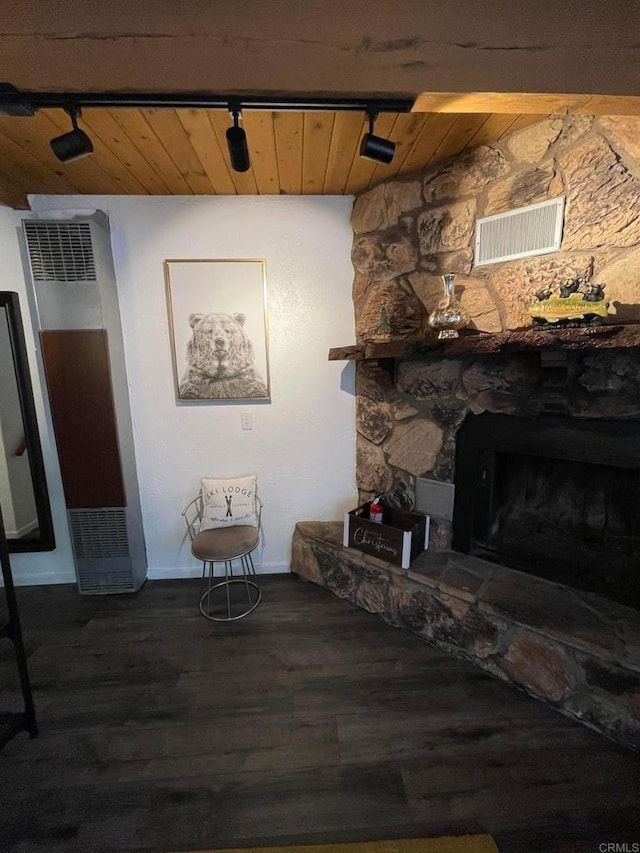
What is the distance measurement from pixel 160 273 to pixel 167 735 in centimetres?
236

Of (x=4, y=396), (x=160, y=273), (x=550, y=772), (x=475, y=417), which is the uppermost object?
(x=160, y=273)

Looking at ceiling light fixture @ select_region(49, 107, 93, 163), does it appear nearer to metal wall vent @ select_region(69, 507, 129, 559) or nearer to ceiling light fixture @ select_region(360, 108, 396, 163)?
ceiling light fixture @ select_region(360, 108, 396, 163)

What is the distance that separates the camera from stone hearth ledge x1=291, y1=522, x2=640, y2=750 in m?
1.32

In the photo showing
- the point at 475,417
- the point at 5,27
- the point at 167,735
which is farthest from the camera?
the point at 475,417

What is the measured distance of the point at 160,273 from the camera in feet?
6.98

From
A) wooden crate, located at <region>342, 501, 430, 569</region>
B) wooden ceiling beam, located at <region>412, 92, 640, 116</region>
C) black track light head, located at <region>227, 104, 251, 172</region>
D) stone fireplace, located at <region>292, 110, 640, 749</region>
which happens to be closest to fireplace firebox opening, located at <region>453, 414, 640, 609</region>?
stone fireplace, located at <region>292, 110, 640, 749</region>

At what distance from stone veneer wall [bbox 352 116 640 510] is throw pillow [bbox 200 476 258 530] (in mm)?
753

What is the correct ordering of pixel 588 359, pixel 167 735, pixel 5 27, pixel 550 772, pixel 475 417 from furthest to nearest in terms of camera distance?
pixel 475 417 < pixel 588 359 < pixel 167 735 < pixel 550 772 < pixel 5 27

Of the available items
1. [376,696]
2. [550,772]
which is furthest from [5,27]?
[550,772]

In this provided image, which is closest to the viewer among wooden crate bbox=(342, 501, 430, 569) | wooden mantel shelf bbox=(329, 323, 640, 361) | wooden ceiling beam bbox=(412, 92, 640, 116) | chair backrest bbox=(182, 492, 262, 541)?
wooden ceiling beam bbox=(412, 92, 640, 116)

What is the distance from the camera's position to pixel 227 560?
6.17 feet

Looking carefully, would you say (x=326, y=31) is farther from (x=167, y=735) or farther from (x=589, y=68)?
(x=167, y=735)

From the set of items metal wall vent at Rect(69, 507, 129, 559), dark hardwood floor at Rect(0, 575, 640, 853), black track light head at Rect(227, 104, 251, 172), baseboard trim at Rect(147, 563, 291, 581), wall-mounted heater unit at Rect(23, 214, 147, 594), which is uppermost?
black track light head at Rect(227, 104, 251, 172)

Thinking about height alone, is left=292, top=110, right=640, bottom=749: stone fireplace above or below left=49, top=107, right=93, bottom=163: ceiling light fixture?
below
